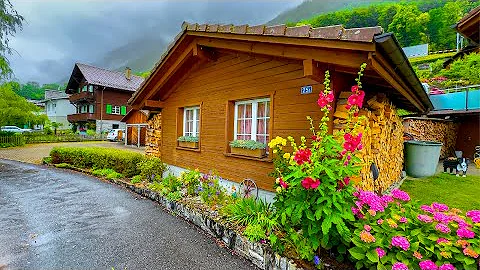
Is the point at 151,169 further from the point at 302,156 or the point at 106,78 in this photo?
the point at 106,78

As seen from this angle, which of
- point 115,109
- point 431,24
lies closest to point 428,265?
point 115,109

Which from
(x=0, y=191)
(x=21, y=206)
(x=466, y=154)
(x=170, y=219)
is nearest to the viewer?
(x=170, y=219)

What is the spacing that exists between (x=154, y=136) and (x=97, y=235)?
5.05 m

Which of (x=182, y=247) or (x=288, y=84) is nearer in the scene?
(x=182, y=247)

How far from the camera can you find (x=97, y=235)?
179 inches

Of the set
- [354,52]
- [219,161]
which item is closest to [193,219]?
[219,161]

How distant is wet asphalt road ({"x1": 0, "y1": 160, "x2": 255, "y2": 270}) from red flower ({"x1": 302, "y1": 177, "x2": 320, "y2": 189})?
5.47 feet

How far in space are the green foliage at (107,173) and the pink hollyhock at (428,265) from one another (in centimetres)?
892

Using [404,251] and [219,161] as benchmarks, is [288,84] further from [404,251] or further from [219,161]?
[404,251]

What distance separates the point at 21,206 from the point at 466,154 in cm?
1902

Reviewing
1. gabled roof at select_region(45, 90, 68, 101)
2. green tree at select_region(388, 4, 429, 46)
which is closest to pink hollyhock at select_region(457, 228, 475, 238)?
gabled roof at select_region(45, 90, 68, 101)

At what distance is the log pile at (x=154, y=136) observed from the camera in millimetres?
8984

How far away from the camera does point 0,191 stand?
7.52 m

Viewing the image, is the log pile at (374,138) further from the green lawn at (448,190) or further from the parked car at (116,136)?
the parked car at (116,136)
